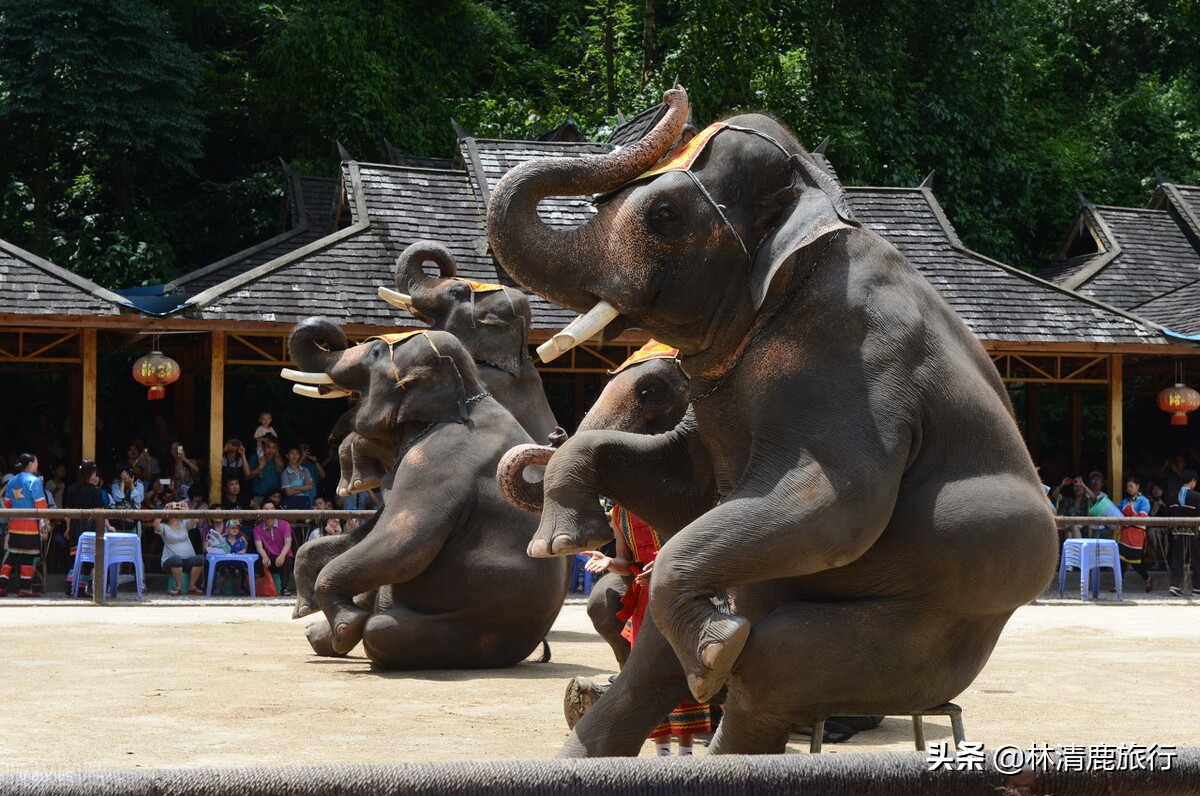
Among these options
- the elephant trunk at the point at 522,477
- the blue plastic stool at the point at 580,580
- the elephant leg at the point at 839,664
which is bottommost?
the blue plastic stool at the point at 580,580

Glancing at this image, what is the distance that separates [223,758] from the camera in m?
5.22

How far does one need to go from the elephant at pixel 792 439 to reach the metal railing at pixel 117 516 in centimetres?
968

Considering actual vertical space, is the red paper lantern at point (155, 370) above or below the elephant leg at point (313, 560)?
above

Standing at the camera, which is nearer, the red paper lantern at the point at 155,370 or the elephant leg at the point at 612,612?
the elephant leg at the point at 612,612

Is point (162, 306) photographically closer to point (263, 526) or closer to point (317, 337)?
point (263, 526)

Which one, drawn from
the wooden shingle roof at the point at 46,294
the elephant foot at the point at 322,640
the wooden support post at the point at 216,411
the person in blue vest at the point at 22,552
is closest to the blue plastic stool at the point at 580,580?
the wooden support post at the point at 216,411

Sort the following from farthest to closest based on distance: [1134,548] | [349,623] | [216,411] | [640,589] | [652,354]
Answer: [216,411] < [1134,548] < [349,623] < [640,589] < [652,354]

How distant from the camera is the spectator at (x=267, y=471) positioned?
17281 millimetres

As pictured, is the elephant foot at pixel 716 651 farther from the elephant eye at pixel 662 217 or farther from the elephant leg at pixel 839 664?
the elephant eye at pixel 662 217

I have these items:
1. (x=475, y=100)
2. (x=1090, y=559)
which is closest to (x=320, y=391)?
(x=1090, y=559)

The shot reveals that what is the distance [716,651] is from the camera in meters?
3.45

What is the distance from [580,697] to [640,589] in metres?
0.44

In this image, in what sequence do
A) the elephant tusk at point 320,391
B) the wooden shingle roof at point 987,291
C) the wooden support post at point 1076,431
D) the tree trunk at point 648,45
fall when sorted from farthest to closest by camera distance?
the tree trunk at point 648,45 < the wooden support post at point 1076,431 < the wooden shingle roof at point 987,291 < the elephant tusk at point 320,391

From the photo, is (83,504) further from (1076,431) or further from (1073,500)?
(1076,431)
